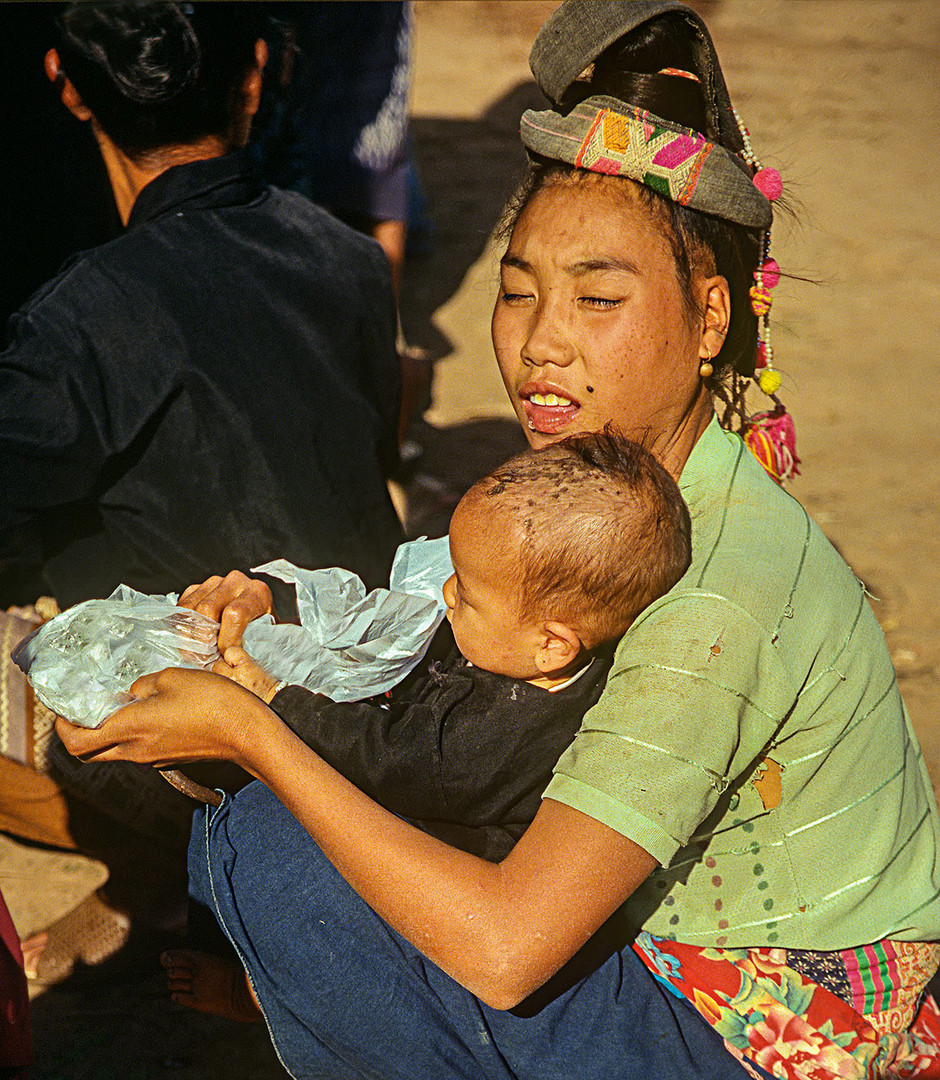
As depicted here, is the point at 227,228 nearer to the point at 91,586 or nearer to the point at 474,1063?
the point at 91,586

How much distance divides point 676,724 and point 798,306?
521cm

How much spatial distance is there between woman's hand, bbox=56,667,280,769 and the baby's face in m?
0.38

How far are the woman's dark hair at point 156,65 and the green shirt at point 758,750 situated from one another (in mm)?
1383

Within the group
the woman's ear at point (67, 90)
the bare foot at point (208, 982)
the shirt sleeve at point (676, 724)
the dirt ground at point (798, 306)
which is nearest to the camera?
the shirt sleeve at point (676, 724)

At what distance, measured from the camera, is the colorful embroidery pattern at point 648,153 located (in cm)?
189

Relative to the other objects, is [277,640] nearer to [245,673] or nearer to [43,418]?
[245,673]

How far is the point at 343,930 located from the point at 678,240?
1326mm

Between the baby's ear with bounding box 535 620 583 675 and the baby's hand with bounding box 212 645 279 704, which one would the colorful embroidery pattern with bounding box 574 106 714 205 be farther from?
the baby's hand with bounding box 212 645 279 704

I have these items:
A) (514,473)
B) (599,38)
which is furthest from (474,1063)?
(599,38)

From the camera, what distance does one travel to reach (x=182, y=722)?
187 centimetres

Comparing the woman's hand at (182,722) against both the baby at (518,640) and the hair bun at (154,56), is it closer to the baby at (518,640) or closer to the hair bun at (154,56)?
the baby at (518,640)

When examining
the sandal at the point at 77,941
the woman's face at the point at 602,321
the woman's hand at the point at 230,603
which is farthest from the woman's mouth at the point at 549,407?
the sandal at the point at 77,941

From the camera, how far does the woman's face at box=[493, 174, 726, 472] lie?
6.23 ft

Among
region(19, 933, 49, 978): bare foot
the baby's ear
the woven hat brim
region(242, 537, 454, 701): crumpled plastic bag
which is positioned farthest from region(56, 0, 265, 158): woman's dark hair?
region(19, 933, 49, 978): bare foot
